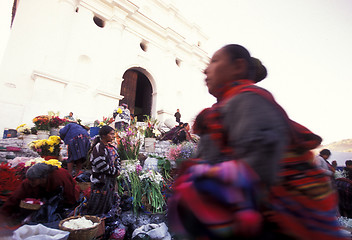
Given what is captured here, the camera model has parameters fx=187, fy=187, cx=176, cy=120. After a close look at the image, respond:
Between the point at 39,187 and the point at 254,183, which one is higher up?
the point at 254,183

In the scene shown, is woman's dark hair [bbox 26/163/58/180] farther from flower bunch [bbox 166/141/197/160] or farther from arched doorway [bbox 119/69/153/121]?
arched doorway [bbox 119/69/153/121]

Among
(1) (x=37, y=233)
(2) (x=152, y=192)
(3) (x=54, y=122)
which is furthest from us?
(3) (x=54, y=122)

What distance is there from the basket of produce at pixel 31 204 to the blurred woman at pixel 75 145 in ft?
6.94

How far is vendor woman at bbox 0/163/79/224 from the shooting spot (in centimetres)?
279

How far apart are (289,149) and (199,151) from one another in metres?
0.39

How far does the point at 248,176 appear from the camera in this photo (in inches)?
22.6

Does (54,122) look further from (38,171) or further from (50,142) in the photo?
(38,171)

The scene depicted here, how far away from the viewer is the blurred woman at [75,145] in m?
4.91

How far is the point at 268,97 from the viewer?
0.70 meters

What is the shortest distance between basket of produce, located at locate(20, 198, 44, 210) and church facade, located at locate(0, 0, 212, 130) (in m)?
7.17

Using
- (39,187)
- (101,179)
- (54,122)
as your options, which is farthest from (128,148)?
(54,122)

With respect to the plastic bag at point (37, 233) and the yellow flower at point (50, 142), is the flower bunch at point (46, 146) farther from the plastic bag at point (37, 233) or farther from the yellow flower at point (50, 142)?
the plastic bag at point (37, 233)

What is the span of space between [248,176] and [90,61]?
38.8 ft

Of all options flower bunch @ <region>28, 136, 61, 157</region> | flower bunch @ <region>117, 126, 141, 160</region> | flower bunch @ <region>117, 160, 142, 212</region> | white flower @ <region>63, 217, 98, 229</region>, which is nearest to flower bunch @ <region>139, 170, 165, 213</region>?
flower bunch @ <region>117, 160, 142, 212</region>
